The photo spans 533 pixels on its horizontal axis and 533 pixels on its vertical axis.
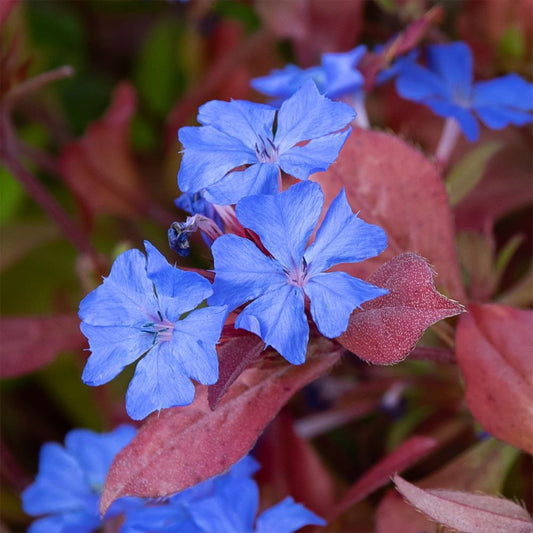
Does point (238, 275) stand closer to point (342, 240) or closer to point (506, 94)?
point (342, 240)

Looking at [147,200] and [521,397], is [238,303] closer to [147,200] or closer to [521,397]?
[521,397]

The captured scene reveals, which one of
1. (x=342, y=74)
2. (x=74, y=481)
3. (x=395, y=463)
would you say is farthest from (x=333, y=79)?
(x=74, y=481)

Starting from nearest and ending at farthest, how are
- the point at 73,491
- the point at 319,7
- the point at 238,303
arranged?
1. the point at 238,303
2. the point at 73,491
3. the point at 319,7

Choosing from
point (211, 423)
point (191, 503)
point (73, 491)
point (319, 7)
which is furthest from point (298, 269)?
point (319, 7)

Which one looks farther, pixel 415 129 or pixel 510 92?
pixel 415 129

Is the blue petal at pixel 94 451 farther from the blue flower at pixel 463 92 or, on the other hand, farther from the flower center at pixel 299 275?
the blue flower at pixel 463 92

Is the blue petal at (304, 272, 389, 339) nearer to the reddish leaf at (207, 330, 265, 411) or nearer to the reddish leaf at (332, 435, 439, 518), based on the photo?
the reddish leaf at (207, 330, 265, 411)

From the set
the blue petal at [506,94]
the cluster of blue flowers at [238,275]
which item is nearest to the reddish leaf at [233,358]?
the cluster of blue flowers at [238,275]
